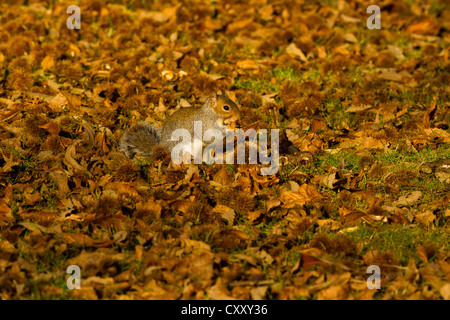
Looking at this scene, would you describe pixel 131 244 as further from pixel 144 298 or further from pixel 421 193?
pixel 421 193

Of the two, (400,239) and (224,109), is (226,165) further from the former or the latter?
(400,239)

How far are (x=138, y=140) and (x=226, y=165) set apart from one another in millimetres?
847

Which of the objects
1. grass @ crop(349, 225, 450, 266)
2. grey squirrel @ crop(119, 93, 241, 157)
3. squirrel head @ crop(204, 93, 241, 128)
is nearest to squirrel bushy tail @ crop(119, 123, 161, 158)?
grey squirrel @ crop(119, 93, 241, 157)

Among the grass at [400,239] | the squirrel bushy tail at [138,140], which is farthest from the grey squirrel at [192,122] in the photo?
the grass at [400,239]

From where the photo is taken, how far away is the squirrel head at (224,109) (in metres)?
4.81

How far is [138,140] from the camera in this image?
473 cm

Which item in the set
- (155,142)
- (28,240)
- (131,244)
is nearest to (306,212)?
(131,244)

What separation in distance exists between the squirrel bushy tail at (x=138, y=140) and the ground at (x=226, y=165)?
13 centimetres

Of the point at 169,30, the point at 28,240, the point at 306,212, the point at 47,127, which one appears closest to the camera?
the point at 28,240

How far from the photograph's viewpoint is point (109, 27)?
23.5ft

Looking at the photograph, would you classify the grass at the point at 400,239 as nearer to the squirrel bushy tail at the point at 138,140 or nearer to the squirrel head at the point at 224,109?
the squirrel head at the point at 224,109

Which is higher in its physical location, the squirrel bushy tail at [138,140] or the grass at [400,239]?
the squirrel bushy tail at [138,140]

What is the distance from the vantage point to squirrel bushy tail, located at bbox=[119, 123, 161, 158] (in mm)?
4637

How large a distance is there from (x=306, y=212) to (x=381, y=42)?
158 inches
